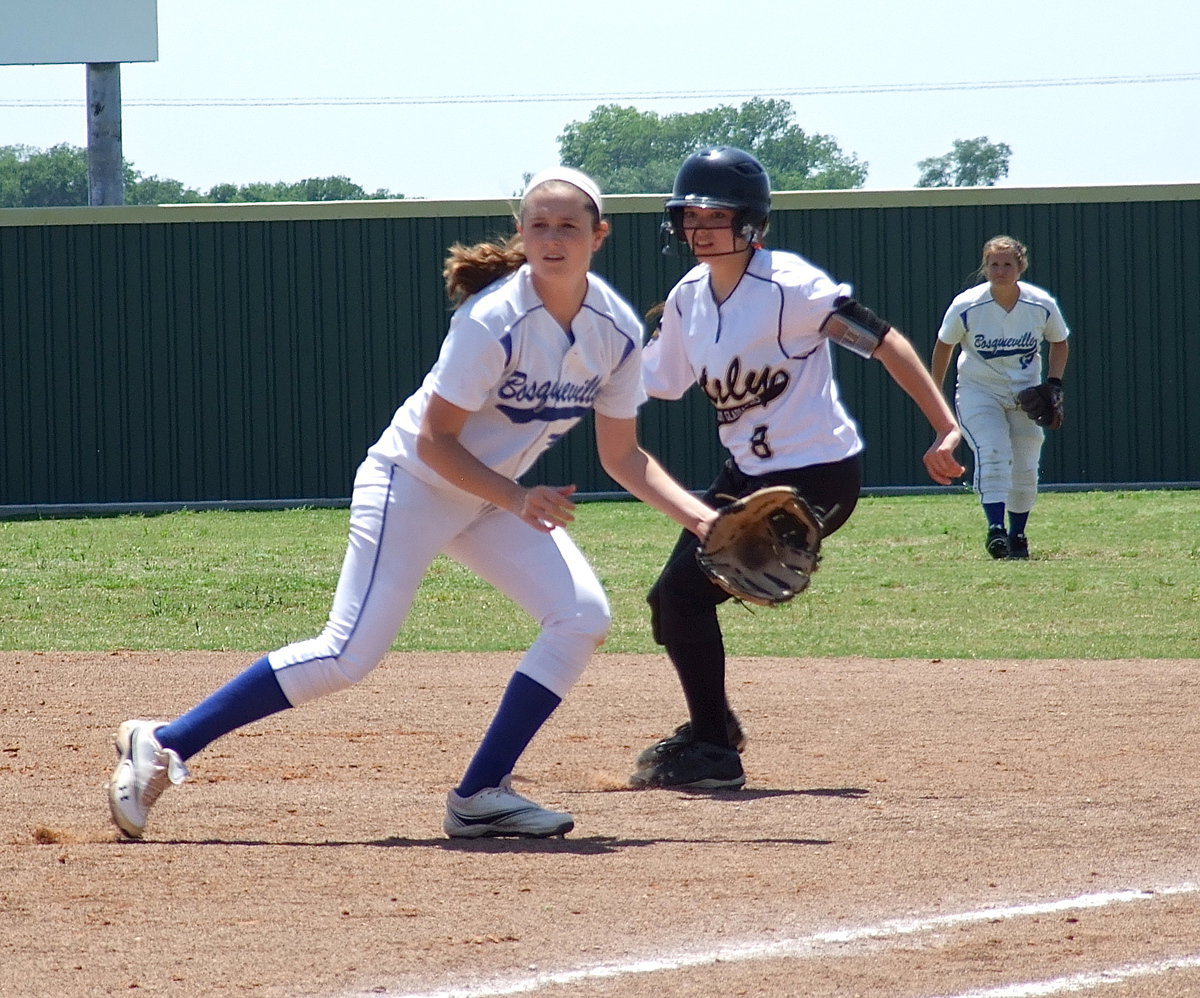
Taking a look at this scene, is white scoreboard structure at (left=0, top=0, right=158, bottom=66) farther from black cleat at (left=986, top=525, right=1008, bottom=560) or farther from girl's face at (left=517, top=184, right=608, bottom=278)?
girl's face at (left=517, top=184, right=608, bottom=278)

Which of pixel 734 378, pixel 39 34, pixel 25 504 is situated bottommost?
pixel 25 504

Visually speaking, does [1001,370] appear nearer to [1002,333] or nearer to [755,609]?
[1002,333]

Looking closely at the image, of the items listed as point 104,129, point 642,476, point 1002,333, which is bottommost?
point 642,476

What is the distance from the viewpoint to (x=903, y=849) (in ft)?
13.6

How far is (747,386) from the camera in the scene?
5020 mm

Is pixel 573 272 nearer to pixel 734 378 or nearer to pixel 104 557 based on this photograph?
pixel 734 378

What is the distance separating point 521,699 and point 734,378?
127cm

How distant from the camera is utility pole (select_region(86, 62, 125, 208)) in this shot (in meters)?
20.2

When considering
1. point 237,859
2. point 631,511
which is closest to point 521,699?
point 237,859

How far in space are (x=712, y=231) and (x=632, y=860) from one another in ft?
6.27

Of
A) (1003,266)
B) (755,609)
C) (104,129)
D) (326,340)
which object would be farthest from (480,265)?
(104,129)

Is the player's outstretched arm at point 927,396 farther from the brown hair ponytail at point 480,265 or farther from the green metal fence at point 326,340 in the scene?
the green metal fence at point 326,340

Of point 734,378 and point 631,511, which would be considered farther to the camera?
point 631,511

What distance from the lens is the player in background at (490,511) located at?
412 centimetres
